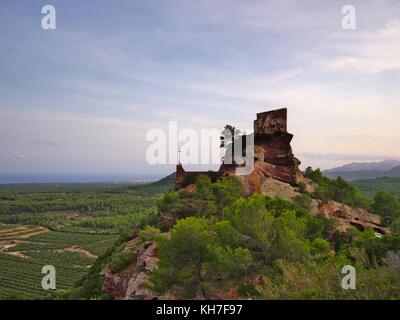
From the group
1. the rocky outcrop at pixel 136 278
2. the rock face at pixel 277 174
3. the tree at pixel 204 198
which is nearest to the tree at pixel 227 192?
the tree at pixel 204 198

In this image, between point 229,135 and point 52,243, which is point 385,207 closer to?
point 229,135

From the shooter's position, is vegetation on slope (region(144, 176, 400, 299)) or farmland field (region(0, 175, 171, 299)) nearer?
vegetation on slope (region(144, 176, 400, 299))

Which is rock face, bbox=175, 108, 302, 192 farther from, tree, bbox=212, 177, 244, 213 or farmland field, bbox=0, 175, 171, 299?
farmland field, bbox=0, 175, 171, 299

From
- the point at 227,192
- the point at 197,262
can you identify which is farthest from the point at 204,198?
the point at 197,262

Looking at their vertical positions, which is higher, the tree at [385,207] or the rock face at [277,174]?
the rock face at [277,174]

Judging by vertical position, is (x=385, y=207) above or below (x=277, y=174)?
below

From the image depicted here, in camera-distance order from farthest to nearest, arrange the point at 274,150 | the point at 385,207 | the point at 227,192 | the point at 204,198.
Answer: the point at 385,207 < the point at 274,150 < the point at 204,198 < the point at 227,192

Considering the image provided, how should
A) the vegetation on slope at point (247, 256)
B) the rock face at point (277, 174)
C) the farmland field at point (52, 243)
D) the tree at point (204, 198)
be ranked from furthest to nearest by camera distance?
the farmland field at point (52, 243), the rock face at point (277, 174), the tree at point (204, 198), the vegetation on slope at point (247, 256)

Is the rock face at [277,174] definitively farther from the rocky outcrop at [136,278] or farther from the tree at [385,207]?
the rocky outcrop at [136,278]

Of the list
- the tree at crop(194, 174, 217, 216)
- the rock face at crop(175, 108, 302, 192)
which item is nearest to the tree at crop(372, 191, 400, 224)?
the rock face at crop(175, 108, 302, 192)

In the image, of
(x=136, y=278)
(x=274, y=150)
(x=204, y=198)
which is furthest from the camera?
(x=274, y=150)

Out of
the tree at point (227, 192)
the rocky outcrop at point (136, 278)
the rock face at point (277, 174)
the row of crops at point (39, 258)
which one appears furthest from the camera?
the row of crops at point (39, 258)

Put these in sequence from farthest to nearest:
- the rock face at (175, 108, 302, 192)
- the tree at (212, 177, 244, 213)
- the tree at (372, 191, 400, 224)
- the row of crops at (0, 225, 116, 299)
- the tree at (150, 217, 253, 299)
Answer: the row of crops at (0, 225, 116, 299), the tree at (372, 191, 400, 224), the rock face at (175, 108, 302, 192), the tree at (212, 177, 244, 213), the tree at (150, 217, 253, 299)
